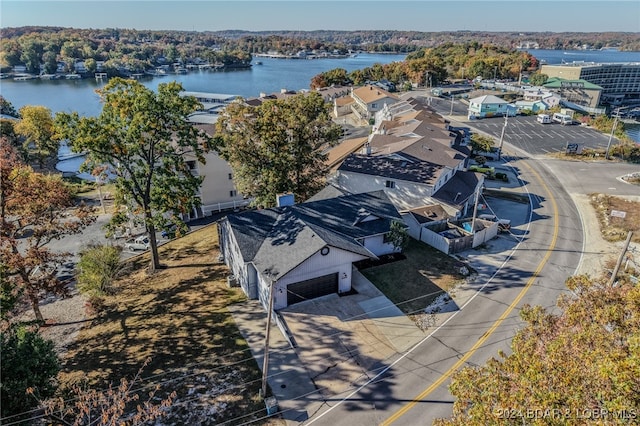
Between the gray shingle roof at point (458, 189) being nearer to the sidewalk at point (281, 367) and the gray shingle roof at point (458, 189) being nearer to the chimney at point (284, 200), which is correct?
the chimney at point (284, 200)

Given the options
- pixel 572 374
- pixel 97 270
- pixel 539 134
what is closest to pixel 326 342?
pixel 572 374

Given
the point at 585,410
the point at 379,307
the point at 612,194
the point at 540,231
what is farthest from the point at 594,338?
the point at 612,194

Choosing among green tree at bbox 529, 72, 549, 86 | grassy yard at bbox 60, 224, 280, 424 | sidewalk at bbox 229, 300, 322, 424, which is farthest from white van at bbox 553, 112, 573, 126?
sidewalk at bbox 229, 300, 322, 424

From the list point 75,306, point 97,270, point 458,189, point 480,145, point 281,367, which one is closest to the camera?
point 281,367

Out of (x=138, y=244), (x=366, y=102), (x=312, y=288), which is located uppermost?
(x=366, y=102)

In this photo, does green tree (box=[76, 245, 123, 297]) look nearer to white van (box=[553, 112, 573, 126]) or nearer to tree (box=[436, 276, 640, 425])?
tree (box=[436, 276, 640, 425])

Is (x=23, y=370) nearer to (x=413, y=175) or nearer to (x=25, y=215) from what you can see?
(x=25, y=215)
